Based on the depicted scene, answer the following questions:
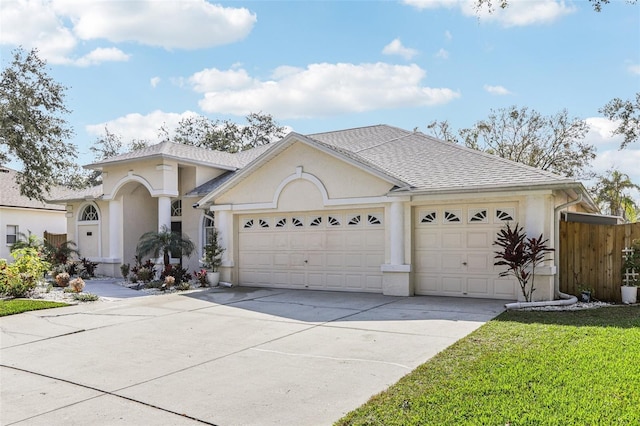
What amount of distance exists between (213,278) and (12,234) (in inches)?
682

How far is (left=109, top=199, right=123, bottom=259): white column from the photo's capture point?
19.5 meters

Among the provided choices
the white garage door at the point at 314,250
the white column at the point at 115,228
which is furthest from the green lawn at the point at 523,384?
the white column at the point at 115,228

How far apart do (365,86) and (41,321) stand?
1431cm

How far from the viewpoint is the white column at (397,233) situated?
500 inches

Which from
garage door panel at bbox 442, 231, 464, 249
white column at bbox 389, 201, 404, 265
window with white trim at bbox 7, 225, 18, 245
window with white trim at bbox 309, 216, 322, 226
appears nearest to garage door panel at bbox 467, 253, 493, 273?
garage door panel at bbox 442, 231, 464, 249

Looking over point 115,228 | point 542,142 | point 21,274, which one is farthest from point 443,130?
point 21,274

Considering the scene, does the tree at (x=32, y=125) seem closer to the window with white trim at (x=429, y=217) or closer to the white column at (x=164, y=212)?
the white column at (x=164, y=212)

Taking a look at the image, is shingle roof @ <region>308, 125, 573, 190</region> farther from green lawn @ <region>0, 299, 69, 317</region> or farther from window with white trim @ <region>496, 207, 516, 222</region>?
green lawn @ <region>0, 299, 69, 317</region>

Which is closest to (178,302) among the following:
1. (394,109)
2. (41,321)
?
(41,321)

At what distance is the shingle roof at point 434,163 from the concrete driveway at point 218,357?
2.93 meters

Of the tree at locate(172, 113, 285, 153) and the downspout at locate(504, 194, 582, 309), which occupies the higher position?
the tree at locate(172, 113, 285, 153)

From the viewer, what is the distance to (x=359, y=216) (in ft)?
45.1

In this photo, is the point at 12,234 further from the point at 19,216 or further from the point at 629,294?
the point at 629,294

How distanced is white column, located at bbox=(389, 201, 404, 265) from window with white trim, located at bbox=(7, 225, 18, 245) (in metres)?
22.9
